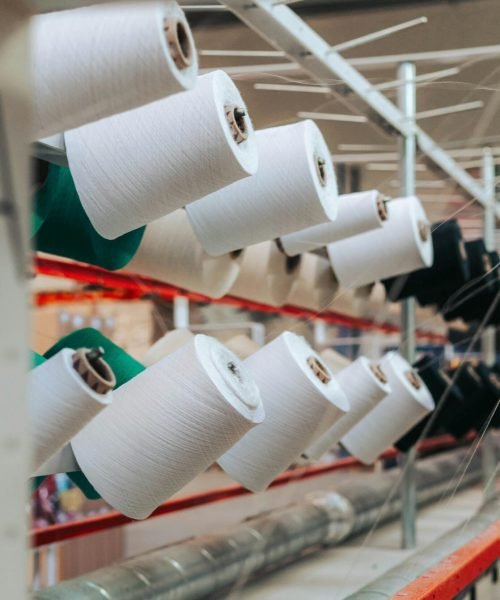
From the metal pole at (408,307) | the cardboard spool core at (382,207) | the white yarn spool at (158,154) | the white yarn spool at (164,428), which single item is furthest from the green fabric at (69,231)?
the metal pole at (408,307)

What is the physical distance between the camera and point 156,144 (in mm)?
1000

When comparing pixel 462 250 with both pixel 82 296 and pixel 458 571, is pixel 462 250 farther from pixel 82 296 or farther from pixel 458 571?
pixel 82 296

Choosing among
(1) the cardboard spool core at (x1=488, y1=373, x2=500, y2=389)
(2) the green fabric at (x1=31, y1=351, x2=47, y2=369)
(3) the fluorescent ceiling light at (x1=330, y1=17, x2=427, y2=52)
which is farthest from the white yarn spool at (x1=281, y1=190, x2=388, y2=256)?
(1) the cardboard spool core at (x1=488, y1=373, x2=500, y2=389)

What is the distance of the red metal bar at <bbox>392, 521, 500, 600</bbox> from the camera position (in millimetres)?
1370

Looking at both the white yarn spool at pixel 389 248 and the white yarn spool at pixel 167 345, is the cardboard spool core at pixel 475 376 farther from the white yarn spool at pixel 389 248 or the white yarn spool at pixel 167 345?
the white yarn spool at pixel 167 345

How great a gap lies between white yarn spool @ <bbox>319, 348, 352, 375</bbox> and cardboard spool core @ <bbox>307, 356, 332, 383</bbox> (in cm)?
48

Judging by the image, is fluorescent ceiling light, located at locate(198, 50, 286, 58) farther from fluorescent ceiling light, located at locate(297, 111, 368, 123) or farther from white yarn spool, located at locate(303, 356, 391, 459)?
white yarn spool, located at locate(303, 356, 391, 459)

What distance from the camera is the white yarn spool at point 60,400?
959 millimetres

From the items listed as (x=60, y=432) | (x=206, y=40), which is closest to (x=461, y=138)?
(x=206, y=40)

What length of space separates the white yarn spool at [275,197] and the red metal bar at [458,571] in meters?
0.51

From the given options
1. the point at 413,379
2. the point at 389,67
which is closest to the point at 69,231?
the point at 389,67

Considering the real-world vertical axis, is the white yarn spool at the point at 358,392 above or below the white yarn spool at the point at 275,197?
below

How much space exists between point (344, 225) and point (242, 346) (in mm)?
243

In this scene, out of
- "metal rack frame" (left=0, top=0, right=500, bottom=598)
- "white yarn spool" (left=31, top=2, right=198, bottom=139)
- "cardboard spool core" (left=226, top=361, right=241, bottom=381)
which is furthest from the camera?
"cardboard spool core" (left=226, top=361, right=241, bottom=381)
